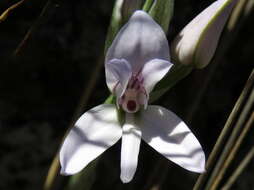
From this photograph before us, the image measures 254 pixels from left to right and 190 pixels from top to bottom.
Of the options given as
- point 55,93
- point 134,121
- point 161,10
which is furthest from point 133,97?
point 55,93

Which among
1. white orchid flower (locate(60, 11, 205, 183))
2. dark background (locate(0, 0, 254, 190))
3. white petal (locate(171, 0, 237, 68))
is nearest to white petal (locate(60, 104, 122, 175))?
white orchid flower (locate(60, 11, 205, 183))

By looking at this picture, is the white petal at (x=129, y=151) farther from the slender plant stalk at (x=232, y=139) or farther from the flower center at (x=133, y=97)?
the slender plant stalk at (x=232, y=139)

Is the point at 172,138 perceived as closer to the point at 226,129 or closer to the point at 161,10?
the point at 226,129

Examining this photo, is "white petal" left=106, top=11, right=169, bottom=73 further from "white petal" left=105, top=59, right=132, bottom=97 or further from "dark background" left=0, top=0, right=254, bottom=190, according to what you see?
"dark background" left=0, top=0, right=254, bottom=190

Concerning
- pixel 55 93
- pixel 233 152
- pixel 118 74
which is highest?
pixel 118 74

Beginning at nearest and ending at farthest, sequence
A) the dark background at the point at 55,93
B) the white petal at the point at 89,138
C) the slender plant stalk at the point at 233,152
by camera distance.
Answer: the white petal at the point at 89,138 → the slender plant stalk at the point at 233,152 → the dark background at the point at 55,93

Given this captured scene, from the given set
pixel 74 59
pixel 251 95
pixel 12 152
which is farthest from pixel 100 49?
pixel 251 95

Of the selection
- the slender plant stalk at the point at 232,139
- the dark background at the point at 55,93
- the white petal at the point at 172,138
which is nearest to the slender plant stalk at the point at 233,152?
the slender plant stalk at the point at 232,139
